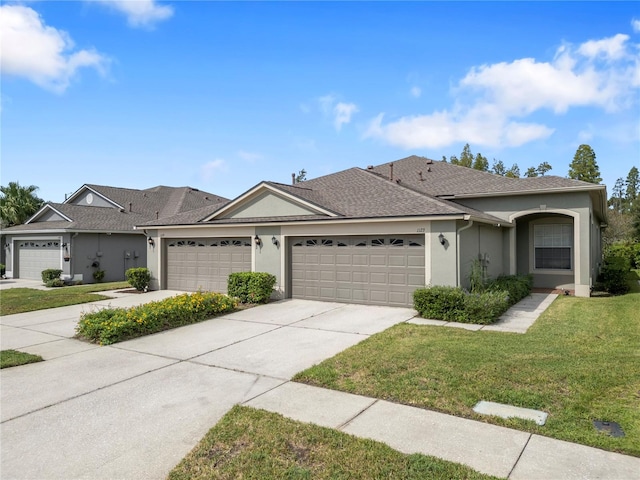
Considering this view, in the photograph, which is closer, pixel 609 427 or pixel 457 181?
pixel 609 427

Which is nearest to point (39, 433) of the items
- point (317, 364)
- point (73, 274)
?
point (317, 364)

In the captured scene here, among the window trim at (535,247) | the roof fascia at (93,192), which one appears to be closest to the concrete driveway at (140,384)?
the window trim at (535,247)

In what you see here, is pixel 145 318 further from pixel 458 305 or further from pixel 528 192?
pixel 528 192

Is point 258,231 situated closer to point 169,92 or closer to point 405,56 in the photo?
point 169,92

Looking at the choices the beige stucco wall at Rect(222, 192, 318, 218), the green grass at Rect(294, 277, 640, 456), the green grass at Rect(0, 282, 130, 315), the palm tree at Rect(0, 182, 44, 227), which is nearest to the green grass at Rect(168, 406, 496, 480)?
the green grass at Rect(294, 277, 640, 456)

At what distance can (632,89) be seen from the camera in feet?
46.0

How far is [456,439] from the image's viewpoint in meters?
3.86

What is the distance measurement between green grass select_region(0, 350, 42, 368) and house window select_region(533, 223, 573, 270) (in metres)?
15.3

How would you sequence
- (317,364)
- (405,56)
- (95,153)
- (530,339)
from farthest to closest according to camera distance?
(95,153), (405,56), (530,339), (317,364)

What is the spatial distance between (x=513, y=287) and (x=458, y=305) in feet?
11.1

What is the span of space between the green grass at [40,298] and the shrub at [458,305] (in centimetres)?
1073

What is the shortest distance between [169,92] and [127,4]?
4.21m

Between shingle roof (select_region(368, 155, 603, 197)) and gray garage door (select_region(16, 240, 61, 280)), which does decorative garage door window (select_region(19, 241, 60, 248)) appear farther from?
shingle roof (select_region(368, 155, 603, 197))

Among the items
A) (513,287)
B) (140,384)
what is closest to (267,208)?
(513,287)
